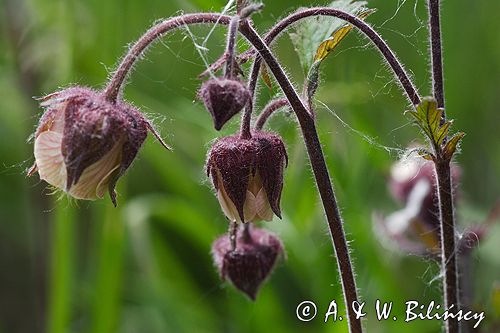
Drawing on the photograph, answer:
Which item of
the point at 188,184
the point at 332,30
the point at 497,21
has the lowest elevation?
the point at 332,30

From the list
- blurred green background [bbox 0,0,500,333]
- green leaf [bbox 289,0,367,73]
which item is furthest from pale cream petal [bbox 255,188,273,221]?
blurred green background [bbox 0,0,500,333]

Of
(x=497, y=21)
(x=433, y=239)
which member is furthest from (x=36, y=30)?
(x=497, y=21)

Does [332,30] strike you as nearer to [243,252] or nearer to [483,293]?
[243,252]

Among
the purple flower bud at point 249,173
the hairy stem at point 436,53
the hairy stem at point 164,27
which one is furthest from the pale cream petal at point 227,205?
the hairy stem at point 436,53

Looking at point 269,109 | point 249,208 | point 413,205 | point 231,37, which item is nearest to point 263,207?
point 249,208

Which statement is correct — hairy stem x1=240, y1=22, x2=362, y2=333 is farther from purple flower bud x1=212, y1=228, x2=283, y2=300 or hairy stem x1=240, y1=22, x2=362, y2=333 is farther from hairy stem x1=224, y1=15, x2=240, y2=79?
purple flower bud x1=212, y1=228, x2=283, y2=300
